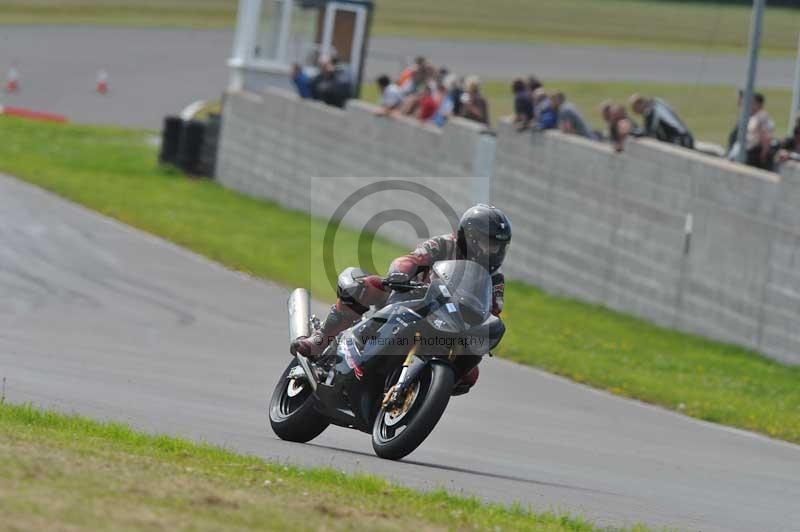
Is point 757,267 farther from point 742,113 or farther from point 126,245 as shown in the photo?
point 126,245

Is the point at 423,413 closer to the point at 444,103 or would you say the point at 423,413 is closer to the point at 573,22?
the point at 444,103

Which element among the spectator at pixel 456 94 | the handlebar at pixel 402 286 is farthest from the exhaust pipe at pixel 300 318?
the spectator at pixel 456 94

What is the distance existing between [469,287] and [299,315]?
1.81 meters

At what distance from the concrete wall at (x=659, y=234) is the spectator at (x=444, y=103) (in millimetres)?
2112

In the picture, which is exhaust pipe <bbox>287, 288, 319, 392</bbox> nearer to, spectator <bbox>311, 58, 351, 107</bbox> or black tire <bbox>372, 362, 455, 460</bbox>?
black tire <bbox>372, 362, 455, 460</bbox>

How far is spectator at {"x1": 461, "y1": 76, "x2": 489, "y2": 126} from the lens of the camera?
23.9m

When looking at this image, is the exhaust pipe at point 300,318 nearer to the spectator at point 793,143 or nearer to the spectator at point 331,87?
the spectator at point 793,143

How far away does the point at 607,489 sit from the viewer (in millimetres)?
9594

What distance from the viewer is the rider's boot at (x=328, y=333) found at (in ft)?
33.4

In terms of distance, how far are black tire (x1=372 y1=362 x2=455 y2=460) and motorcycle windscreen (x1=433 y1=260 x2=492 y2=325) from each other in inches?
14.4

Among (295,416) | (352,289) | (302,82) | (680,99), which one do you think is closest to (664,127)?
(302,82)

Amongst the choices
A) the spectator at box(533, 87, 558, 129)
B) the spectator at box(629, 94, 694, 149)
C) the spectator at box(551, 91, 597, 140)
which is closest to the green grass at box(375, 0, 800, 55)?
the spectator at box(533, 87, 558, 129)

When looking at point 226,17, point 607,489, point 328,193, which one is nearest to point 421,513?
point 607,489

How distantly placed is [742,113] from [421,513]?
12.1m
